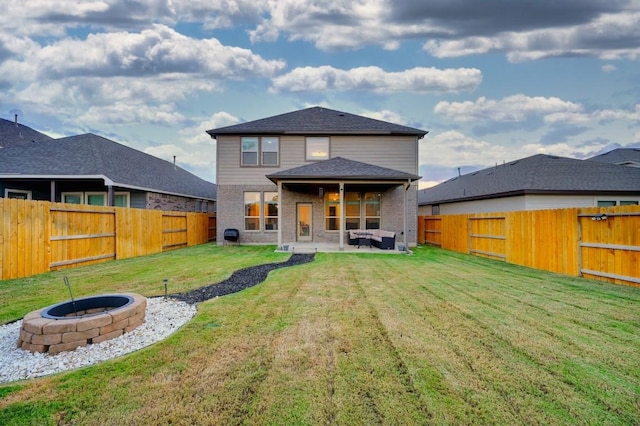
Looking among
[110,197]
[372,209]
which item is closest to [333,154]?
[372,209]

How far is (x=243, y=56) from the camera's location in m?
16.9

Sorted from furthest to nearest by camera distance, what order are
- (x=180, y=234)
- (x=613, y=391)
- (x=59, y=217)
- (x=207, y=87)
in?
(x=207, y=87)
(x=180, y=234)
(x=59, y=217)
(x=613, y=391)

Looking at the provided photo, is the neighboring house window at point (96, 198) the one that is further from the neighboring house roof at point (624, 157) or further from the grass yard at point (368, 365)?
the neighboring house roof at point (624, 157)

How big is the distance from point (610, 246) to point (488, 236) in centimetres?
496

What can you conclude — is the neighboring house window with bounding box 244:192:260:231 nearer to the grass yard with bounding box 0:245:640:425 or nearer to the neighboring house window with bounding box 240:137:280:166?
the neighboring house window with bounding box 240:137:280:166

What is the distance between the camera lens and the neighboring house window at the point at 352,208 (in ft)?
53.3

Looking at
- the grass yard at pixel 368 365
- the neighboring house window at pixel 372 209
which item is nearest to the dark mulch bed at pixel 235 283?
the grass yard at pixel 368 365

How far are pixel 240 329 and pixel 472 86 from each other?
18209mm

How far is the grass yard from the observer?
7.69ft

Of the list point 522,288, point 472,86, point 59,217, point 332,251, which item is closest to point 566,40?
point 472,86

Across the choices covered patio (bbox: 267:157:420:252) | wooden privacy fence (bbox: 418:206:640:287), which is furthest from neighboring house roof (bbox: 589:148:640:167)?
covered patio (bbox: 267:157:420:252)

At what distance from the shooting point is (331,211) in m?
16.2

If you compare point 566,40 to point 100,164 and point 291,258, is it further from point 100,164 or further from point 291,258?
point 100,164

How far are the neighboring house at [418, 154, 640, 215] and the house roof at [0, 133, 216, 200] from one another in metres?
18.1
